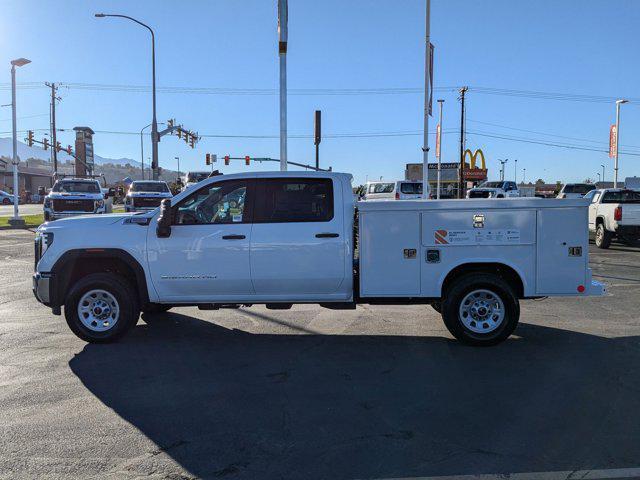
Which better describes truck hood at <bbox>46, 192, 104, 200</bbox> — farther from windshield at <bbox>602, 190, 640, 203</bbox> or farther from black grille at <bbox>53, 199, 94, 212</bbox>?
windshield at <bbox>602, 190, 640, 203</bbox>

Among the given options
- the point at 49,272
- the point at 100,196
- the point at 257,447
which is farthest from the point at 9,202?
the point at 257,447

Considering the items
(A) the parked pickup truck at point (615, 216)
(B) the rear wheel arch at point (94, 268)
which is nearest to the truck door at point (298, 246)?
(B) the rear wheel arch at point (94, 268)

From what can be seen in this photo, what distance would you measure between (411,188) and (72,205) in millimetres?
17428

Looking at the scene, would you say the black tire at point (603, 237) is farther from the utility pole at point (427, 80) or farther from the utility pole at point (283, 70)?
the utility pole at point (283, 70)

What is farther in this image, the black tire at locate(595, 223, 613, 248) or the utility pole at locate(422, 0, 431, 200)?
the utility pole at locate(422, 0, 431, 200)

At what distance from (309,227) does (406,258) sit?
1180 mm

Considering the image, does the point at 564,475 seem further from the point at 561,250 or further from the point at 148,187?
the point at 148,187

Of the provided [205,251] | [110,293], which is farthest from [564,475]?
[110,293]

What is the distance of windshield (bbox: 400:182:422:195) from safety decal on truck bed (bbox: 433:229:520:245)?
24497 millimetres

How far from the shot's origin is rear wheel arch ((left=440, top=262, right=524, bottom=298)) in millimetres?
6574

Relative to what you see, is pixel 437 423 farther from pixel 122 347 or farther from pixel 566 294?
pixel 122 347

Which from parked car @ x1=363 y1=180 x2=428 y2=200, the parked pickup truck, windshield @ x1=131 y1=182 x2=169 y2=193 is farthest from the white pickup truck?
parked car @ x1=363 y1=180 x2=428 y2=200

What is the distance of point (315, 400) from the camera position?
4.87 meters

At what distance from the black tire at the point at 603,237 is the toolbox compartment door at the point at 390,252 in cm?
1334
